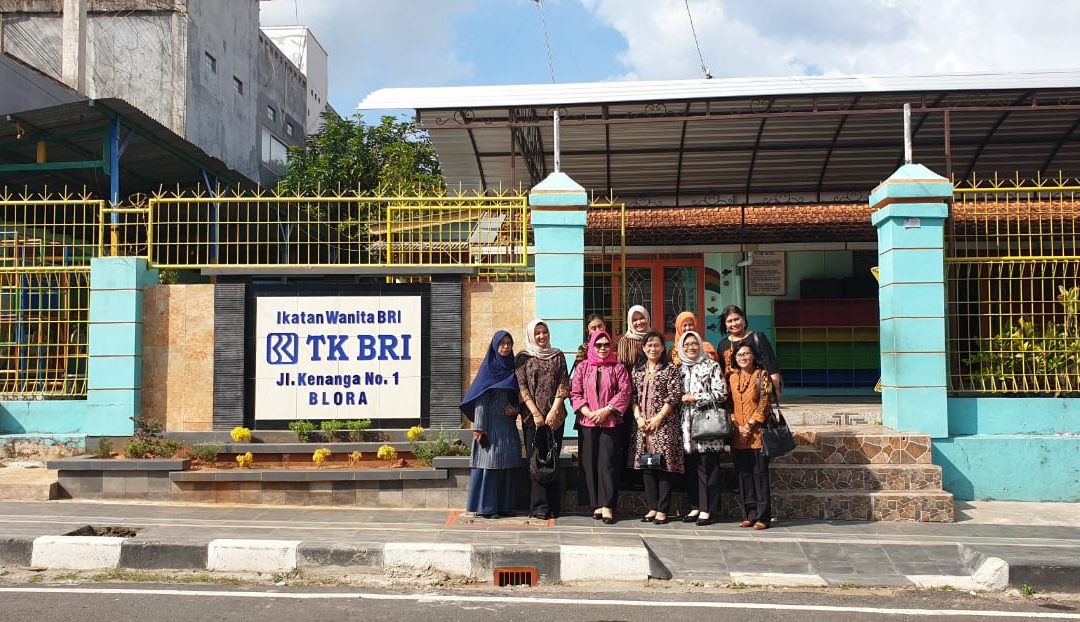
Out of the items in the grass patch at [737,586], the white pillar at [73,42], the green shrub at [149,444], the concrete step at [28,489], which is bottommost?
the grass patch at [737,586]

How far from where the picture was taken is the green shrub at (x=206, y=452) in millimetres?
8422

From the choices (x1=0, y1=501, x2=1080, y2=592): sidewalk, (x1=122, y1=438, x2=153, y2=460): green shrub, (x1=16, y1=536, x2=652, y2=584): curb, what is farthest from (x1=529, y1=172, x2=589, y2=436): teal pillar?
(x1=122, y1=438, x2=153, y2=460): green shrub

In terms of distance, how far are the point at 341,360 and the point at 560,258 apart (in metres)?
2.45

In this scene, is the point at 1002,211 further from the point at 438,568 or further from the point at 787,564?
the point at 438,568

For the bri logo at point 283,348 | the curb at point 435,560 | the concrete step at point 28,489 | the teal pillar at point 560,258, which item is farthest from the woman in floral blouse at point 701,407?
the concrete step at point 28,489

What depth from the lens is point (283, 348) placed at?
29.6 ft

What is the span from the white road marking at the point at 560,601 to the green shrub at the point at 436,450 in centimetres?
267

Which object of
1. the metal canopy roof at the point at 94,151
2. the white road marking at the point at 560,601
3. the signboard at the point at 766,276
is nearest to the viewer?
the white road marking at the point at 560,601

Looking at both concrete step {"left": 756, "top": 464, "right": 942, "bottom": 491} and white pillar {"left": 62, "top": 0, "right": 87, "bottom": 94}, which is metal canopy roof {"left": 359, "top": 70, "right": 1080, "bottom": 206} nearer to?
concrete step {"left": 756, "top": 464, "right": 942, "bottom": 491}

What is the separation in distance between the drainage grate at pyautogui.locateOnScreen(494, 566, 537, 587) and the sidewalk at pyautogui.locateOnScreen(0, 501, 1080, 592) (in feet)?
0.21

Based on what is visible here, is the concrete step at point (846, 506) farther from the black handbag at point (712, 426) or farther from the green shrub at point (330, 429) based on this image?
the green shrub at point (330, 429)

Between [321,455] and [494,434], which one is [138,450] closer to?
[321,455]

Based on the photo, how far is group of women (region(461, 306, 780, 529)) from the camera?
7355 millimetres

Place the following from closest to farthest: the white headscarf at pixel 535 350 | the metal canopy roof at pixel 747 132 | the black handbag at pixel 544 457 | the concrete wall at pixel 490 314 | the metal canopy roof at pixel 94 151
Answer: the black handbag at pixel 544 457 → the white headscarf at pixel 535 350 → the concrete wall at pixel 490 314 → the metal canopy roof at pixel 747 132 → the metal canopy roof at pixel 94 151
